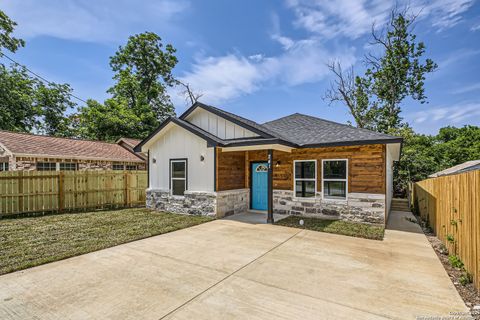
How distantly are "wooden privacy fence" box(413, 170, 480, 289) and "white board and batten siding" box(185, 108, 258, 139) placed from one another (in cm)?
569

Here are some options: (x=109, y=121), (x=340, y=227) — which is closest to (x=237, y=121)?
(x=340, y=227)

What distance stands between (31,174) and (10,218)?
1.70 m

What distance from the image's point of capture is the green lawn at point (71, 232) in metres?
4.69

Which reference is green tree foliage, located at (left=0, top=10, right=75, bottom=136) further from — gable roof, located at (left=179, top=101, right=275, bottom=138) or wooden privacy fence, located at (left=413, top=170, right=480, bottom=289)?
wooden privacy fence, located at (left=413, top=170, right=480, bottom=289)

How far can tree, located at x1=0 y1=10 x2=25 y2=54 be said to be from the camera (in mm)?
18547

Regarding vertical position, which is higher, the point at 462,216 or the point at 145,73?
the point at 145,73

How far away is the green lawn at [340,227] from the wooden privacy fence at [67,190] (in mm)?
7846

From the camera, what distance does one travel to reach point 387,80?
2216 centimetres

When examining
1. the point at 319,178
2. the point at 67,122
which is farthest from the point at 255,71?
the point at 67,122

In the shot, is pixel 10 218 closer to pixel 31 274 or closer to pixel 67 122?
pixel 31 274

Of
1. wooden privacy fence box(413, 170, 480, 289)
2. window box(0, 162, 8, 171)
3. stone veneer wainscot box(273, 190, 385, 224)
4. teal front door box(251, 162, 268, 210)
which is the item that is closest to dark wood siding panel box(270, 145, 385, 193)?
stone veneer wainscot box(273, 190, 385, 224)

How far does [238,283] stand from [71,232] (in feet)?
18.4

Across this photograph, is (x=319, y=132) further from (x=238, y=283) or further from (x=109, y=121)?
(x=109, y=121)

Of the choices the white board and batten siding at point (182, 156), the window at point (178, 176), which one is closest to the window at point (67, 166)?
the white board and batten siding at point (182, 156)
